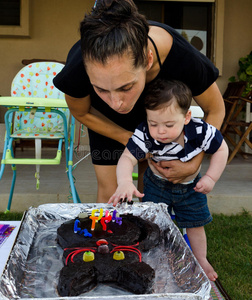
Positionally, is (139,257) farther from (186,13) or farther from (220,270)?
(186,13)

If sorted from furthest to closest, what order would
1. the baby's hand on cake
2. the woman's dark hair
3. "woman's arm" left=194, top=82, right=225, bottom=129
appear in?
"woman's arm" left=194, top=82, right=225, bottom=129, the baby's hand on cake, the woman's dark hair

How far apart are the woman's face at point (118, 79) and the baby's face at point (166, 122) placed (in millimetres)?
233

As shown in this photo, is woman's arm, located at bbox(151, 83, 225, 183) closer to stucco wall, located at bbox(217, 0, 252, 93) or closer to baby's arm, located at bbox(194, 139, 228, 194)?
baby's arm, located at bbox(194, 139, 228, 194)

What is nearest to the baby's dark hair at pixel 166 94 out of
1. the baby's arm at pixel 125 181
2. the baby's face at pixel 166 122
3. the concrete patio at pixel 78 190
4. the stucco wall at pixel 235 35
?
the baby's face at pixel 166 122

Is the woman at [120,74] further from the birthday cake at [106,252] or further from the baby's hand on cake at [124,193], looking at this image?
the birthday cake at [106,252]

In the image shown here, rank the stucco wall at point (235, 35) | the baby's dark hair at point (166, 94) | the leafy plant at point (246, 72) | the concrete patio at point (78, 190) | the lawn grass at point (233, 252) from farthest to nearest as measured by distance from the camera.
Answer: the stucco wall at point (235, 35), the leafy plant at point (246, 72), the concrete patio at point (78, 190), the lawn grass at point (233, 252), the baby's dark hair at point (166, 94)

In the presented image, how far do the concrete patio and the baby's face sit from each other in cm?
147

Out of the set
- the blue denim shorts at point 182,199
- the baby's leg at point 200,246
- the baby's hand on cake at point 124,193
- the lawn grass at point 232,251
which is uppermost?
the baby's hand on cake at point 124,193

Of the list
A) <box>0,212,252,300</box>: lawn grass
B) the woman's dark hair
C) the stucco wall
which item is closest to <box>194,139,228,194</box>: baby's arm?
the woman's dark hair

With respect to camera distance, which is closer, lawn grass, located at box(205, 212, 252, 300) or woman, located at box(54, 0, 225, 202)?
woman, located at box(54, 0, 225, 202)

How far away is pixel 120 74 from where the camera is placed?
103 centimetres

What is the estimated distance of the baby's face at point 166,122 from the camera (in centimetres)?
135

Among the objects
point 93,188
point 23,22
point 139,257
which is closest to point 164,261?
point 139,257

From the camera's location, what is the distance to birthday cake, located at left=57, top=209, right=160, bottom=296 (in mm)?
866
